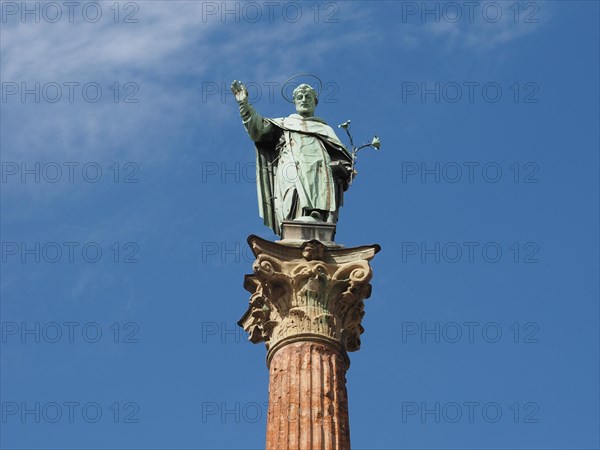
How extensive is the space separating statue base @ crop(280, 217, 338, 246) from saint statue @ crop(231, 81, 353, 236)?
0.43 m

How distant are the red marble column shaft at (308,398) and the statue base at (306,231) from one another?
2.75 meters

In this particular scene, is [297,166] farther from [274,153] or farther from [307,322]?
[307,322]

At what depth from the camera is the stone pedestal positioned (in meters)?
24.8

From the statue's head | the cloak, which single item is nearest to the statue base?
the cloak

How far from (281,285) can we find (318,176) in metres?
3.53

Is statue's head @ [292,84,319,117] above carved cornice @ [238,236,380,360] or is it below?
above

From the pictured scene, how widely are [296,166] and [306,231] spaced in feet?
6.71

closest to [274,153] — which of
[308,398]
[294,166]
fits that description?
[294,166]

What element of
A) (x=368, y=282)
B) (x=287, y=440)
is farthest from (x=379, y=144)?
(x=287, y=440)

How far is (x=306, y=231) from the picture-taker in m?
28.0

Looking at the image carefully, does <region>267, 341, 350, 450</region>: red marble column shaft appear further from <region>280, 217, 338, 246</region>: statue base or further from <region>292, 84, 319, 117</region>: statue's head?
<region>292, 84, 319, 117</region>: statue's head

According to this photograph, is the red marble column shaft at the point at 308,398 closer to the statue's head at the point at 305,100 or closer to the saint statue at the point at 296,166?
the saint statue at the point at 296,166

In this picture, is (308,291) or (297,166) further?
(297,166)

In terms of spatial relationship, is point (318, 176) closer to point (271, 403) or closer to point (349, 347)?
point (349, 347)
